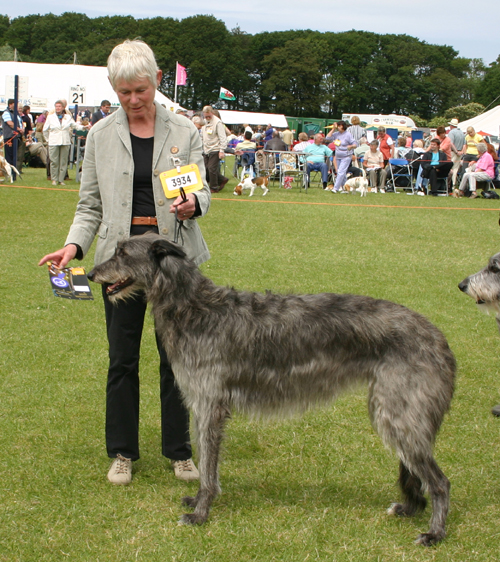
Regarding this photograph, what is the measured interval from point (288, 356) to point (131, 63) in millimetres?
1818

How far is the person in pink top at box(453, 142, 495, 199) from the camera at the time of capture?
1950 cm

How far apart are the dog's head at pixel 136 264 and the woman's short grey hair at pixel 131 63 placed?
2.90 ft

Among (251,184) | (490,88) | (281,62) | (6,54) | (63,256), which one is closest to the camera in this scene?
(63,256)

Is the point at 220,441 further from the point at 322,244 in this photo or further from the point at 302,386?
the point at 322,244

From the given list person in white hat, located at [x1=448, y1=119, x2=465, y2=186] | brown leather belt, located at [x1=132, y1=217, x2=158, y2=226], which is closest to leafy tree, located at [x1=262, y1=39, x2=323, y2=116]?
person in white hat, located at [x1=448, y1=119, x2=465, y2=186]

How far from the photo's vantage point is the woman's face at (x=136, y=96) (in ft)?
10.9

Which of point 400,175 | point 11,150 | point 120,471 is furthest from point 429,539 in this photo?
point 11,150

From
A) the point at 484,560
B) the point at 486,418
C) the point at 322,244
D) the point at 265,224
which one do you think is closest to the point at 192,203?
the point at 484,560

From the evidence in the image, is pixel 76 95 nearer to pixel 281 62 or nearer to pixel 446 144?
pixel 446 144

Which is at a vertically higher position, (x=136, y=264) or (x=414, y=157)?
(x=414, y=157)

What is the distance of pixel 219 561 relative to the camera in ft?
9.77

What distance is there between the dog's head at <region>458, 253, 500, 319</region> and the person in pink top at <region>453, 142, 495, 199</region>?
1701 centimetres

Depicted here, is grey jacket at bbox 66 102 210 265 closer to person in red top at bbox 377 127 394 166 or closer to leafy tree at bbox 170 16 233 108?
person in red top at bbox 377 127 394 166

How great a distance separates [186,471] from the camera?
3.87 metres
